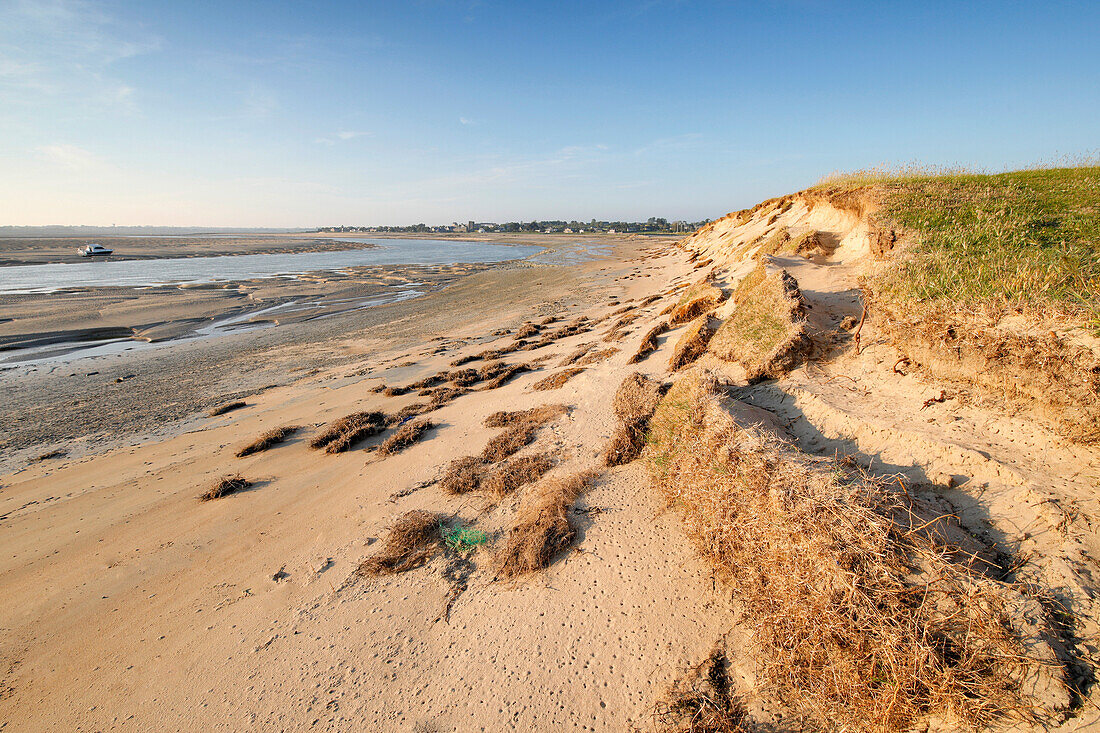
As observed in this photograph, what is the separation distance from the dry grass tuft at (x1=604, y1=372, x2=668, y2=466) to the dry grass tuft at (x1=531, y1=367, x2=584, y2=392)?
185cm

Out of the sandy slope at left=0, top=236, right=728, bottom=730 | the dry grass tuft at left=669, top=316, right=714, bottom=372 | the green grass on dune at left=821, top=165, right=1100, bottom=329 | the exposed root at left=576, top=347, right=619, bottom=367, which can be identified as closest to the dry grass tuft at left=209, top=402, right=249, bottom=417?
the sandy slope at left=0, top=236, right=728, bottom=730

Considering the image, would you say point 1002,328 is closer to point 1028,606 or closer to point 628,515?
point 1028,606

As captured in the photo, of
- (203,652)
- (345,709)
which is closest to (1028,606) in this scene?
(345,709)

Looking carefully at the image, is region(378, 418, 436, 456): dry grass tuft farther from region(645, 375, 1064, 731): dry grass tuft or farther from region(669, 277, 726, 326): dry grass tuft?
region(669, 277, 726, 326): dry grass tuft

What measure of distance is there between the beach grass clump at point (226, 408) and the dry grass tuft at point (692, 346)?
1152 centimetres

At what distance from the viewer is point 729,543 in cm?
385

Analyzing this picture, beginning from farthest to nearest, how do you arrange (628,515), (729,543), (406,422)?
(406,422) → (628,515) → (729,543)

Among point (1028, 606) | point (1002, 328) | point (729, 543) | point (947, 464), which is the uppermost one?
point (1002, 328)

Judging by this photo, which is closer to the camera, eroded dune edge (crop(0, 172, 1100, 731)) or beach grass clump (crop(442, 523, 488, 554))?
eroded dune edge (crop(0, 172, 1100, 731))

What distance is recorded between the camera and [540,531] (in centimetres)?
502

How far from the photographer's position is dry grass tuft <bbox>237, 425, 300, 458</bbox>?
8.77 meters

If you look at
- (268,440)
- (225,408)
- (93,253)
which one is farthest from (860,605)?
(93,253)

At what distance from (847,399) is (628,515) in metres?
3.10

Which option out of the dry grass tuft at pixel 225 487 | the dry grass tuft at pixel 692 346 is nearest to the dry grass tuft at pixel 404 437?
the dry grass tuft at pixel 225 487
